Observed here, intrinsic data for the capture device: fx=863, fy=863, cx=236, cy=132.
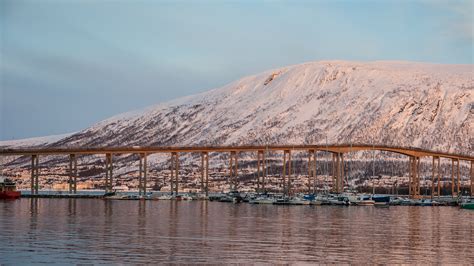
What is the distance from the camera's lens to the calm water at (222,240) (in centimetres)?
4734

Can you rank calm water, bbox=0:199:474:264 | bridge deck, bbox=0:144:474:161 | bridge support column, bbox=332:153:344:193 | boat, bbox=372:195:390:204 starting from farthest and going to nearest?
1. bridge deck, bbox=0:144:474:161
2. bridge support column, bbox=332:153:344:193
3. boat, bbox=372:195:390:204
4. calm water, bbox=0:199:474:264

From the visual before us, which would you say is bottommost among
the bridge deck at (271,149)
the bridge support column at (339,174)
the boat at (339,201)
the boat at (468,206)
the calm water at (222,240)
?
the boat at (468,206)

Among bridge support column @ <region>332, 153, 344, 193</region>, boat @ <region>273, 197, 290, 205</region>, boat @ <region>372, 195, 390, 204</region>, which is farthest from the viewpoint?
bridge support column @ <region>332, 153, 344, 193</region>

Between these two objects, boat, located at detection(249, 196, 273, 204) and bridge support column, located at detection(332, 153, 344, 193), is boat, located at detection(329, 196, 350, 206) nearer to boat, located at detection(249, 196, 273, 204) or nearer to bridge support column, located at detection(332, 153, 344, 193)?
boat, located at detection(249, 196, 273, 204)

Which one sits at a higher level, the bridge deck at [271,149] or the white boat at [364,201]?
the bridge deck at [271,149]

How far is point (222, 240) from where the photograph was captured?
57062mm

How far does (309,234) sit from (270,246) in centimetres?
1164

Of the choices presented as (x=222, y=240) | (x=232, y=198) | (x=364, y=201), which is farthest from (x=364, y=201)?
(x=222, y=240)

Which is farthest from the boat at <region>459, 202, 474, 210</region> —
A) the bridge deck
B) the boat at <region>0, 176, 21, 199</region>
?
the boat at <region>0, 176, 21, 199</region>

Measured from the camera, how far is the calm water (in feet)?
155

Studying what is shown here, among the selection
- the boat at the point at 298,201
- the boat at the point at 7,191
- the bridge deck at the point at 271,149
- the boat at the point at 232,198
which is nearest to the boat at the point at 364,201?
the boat at the point at 298,201

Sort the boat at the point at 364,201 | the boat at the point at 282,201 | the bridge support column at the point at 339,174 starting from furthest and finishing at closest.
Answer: the bridge support column at the point at 339,174, the boat at the point at 364,201, the boat at the point at 282,201

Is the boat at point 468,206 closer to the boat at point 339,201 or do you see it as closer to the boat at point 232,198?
the boat at point 339,201

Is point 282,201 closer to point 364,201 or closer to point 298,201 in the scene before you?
point 298,201
